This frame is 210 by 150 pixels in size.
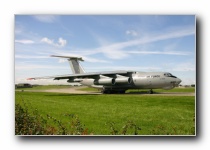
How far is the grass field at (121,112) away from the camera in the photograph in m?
4.43

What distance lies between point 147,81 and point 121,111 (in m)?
1.36

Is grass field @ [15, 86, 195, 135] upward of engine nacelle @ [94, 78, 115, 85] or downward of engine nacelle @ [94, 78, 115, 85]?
downward

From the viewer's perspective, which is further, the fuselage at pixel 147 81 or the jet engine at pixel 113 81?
the jet engine at pixel 113 81

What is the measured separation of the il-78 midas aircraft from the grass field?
0.33 m

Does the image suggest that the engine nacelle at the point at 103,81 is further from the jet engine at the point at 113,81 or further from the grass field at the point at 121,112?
the grass field at the point at 121,112

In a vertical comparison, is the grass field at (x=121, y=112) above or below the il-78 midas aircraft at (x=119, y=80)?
below

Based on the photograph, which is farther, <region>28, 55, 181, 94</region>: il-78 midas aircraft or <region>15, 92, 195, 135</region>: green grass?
<region>28, 55, 181, 94</region>: il-78 midas aircraft

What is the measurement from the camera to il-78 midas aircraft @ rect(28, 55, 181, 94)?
4.88 m

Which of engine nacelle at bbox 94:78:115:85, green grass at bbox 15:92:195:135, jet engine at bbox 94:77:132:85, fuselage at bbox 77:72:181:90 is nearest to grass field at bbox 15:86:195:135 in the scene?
green grass at bbox 15:92:195:135

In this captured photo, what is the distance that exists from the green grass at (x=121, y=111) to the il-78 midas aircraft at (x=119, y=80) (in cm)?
33

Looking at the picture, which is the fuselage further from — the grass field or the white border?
the white border

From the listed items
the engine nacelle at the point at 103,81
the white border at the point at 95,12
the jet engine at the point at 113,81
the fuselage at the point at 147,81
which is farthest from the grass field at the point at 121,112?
the jet engine at the point at 113,81
